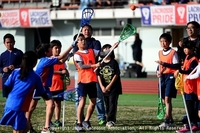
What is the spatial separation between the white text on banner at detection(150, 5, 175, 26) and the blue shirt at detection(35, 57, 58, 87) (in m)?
23.9

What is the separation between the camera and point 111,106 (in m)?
13.9

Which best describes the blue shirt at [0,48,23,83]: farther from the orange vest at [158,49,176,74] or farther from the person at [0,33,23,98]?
the orange vest at [158,49,176,74]

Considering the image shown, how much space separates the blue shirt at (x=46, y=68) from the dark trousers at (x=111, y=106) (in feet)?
6.94

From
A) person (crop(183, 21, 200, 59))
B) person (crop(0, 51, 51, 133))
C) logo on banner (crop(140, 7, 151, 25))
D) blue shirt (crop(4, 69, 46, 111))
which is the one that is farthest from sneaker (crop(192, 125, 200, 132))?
logo on banner (crop(140, 7, 151, 25))

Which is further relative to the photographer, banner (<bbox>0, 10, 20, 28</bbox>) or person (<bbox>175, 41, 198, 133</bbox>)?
banner (<bbox>0, 10, 20, 28</bbox>)

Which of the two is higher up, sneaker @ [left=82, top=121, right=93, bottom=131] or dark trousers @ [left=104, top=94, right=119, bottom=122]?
dark trousers @ [left=104, top=94, right=119, bottom=122]

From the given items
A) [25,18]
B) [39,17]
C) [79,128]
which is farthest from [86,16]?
[25,18]

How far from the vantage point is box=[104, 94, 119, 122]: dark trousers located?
13.7 metres

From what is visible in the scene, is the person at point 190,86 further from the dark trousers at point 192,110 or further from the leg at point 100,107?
the leg at point 100,107

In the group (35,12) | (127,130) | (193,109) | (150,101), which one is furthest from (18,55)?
(35,12)

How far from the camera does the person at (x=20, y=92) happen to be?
9898 mm

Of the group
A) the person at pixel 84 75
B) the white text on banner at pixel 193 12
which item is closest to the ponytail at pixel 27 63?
the person at pixel 84 75

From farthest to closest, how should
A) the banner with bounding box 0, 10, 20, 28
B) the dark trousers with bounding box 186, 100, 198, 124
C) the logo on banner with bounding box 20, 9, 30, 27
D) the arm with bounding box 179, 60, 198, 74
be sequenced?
the banner with bounding box 0, 10, 20, 28, the logo on banner with bounding box 20, 9, 30, 27, the dark trousers with bounding box 186, 100, 198, 124, the arm with bounding box 179, 60, 198, 74

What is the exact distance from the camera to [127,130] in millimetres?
12586
